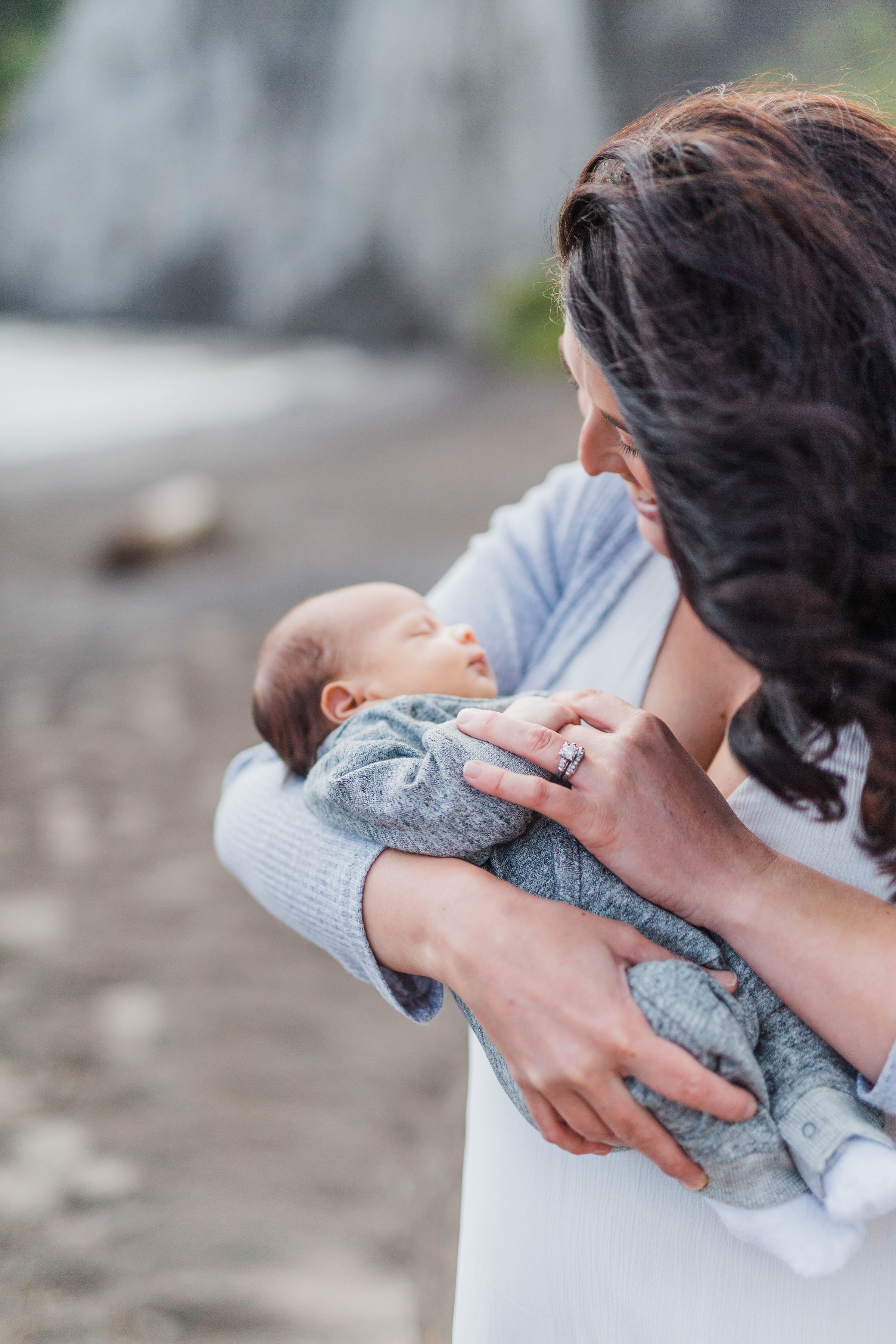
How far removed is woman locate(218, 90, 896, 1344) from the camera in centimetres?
69

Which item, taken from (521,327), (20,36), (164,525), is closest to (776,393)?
(164,525)

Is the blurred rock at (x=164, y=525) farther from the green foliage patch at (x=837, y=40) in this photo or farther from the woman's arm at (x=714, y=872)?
the green foliage patch at (x=837, y=40)

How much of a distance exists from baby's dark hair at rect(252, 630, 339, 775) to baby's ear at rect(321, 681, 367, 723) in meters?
0.01

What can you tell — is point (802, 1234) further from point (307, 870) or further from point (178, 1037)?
point (178, 1037)

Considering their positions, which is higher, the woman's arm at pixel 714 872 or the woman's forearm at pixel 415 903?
the woman's arm at pixel 714 872

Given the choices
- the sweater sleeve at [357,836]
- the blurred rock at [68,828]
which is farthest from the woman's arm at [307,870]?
the blurred rock at [68,828]

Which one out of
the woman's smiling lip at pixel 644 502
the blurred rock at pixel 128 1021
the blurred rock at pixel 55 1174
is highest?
the woman's smiling lip at pixel 644 502

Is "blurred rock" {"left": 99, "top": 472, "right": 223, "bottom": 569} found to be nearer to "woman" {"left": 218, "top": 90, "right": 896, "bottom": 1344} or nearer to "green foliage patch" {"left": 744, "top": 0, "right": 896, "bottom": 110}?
"woman" {"left": 218, "top": 90, "right": 896, "bottom": 1344}

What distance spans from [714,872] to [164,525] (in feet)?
17.7

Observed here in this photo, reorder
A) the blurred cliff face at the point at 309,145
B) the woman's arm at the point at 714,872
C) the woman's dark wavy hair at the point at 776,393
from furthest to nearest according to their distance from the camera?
the blurred cliff face at the point at 309,145, the woman's arm at the point at 714,872, the woman's dark wavy hair at the point at 776,393

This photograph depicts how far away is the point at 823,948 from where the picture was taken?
0.79 meters

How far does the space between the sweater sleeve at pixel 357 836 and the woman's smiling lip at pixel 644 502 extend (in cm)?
23

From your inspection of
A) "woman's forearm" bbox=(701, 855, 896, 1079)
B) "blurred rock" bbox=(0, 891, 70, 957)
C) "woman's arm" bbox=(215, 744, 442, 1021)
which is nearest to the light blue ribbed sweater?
"woman's arm" bbox=(215, 744, 442, 1021)

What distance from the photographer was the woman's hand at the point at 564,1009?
756 mm
